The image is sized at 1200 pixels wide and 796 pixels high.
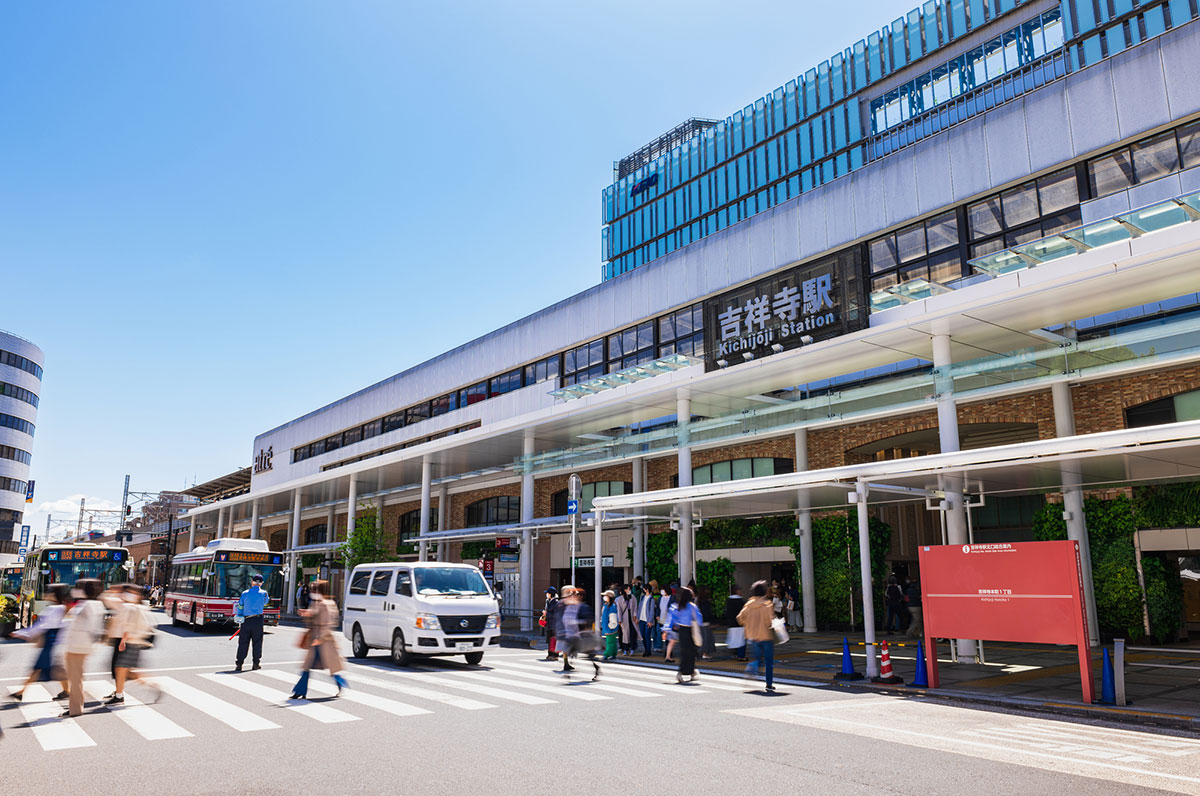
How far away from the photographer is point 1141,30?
44812 millimetres

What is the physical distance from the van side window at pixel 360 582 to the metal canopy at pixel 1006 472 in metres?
5.66

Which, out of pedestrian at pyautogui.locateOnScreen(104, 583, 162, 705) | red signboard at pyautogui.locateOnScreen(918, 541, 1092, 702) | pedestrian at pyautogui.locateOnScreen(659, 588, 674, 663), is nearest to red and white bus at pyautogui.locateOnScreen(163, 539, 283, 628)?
pedestrian at pyautogui.locateOnScreen(659, 588, 674, 663)

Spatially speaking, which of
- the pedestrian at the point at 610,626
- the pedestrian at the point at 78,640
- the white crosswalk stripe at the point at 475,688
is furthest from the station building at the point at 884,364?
the pedestrian at the point at 78,640

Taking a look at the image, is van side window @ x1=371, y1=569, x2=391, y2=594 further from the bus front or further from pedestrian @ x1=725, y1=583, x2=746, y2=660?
the bus front

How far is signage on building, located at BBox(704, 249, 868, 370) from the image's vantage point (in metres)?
20.4

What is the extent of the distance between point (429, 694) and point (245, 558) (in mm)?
17438

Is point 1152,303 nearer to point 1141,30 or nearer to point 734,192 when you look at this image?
point 1141,30

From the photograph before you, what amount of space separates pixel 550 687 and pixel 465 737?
15.8ft

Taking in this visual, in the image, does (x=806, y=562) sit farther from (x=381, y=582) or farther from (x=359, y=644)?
(x=359, y=644)

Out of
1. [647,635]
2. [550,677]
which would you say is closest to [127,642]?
[550,677]

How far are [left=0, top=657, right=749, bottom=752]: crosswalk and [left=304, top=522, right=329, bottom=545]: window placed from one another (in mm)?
41889

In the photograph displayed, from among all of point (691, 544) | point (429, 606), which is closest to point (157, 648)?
point (429, 606)

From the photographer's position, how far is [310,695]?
12.4 metres

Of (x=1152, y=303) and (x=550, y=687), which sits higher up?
(x=1152, y=303)
